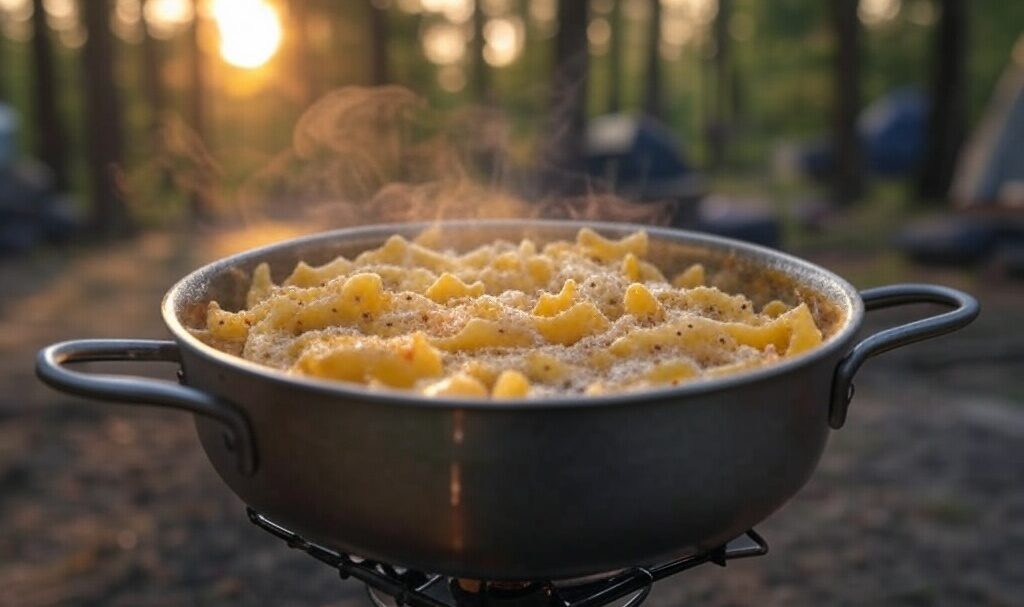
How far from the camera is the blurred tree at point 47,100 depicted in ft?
45.6

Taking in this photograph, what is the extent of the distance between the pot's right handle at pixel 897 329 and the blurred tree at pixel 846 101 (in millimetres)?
12810

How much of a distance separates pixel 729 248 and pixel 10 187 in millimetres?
12488

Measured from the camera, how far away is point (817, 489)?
14.9ft

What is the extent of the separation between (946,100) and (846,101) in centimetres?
142

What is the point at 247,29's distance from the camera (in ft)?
64.0

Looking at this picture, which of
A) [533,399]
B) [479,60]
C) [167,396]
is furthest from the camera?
[479,60]

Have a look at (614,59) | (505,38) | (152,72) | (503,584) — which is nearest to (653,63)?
(614,59)

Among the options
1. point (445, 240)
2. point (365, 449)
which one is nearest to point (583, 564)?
point (365, 449)

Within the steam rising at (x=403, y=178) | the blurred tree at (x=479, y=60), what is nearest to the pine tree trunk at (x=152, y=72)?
the steam rising at (x=403, y=178)

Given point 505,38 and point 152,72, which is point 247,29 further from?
point 505,38

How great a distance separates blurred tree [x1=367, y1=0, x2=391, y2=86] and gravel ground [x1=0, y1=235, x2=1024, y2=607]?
10.6m

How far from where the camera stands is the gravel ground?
373cm

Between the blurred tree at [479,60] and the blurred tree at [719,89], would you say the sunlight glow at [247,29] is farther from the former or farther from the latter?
the blurred tree at [719,89]

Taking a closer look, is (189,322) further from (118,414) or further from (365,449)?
(118,414)
